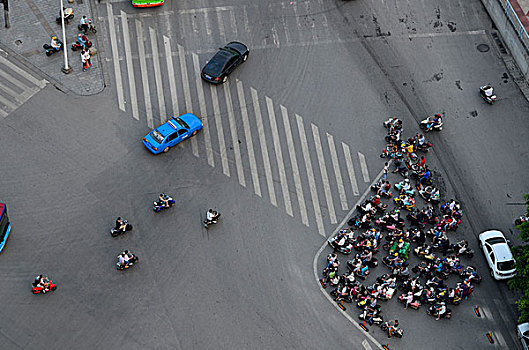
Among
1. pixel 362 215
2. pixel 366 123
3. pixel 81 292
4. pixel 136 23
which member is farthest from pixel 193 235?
pixel 136 23

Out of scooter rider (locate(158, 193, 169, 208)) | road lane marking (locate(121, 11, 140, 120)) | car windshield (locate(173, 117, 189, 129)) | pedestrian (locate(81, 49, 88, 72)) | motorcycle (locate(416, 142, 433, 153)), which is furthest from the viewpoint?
pedestrian (locate(81, 49, 88, 72))

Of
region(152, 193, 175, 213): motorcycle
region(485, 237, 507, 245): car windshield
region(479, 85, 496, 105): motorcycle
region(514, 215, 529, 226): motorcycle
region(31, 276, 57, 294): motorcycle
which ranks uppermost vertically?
region(479, 85, 496, 105): motorcycle

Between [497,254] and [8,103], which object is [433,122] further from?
[8,103]

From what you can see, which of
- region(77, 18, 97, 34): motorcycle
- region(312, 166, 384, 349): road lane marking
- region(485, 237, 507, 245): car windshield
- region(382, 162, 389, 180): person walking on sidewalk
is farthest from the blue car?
region(485, 237, 507, 245): car windshield

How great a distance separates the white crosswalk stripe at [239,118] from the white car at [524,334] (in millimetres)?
13905

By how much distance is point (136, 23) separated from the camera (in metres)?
61.8

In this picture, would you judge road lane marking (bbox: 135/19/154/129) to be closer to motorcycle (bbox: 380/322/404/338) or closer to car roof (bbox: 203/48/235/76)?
car roof (bbox: 203/48/235/76)

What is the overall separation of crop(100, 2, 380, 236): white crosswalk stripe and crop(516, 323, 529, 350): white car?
13905mm

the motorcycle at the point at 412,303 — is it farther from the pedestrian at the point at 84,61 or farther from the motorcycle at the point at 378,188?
the pedestrian at the point at 84,61

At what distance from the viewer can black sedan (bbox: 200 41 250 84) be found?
5834cm

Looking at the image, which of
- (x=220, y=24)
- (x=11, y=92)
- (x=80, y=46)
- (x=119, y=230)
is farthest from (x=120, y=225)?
(x=220, y=24)

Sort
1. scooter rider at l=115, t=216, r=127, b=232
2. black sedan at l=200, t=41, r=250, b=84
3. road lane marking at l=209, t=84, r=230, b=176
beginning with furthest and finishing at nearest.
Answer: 1. black sedan at l=200, t=41, r=250, b=84
2. road lane marking at l=209, t=84, r=230, b=176
3. scooter rider at l=115, t=216, r=127, b=232

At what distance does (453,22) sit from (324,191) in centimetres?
2116

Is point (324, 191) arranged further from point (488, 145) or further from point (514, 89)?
point (514, 89)
